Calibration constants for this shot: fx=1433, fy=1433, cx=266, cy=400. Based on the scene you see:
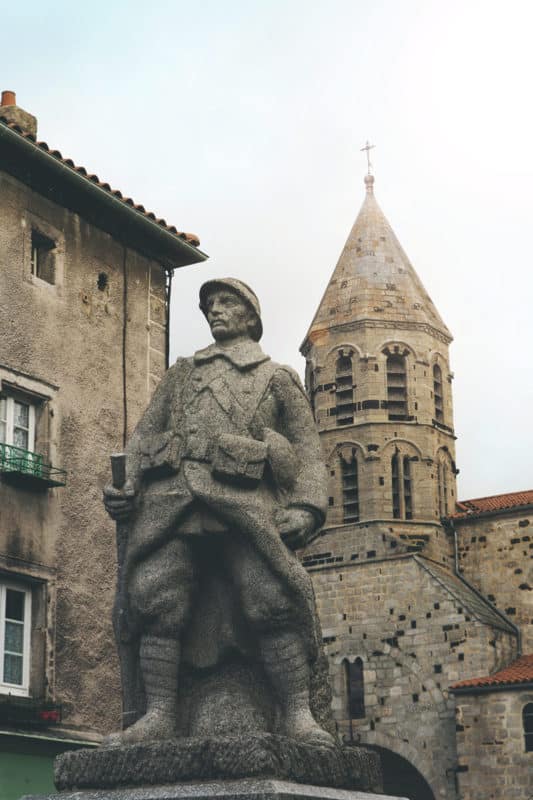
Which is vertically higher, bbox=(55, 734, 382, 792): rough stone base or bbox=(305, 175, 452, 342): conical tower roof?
bbox=(305, 175, 452, 342): conical tower roof

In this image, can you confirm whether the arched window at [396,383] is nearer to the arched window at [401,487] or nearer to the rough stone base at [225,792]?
the arched window at [401,487]

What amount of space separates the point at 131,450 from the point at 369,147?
46892 millimetres

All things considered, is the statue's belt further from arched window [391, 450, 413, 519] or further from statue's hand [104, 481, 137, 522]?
arched window [391, 450, 413, 519]

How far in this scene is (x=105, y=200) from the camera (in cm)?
2019

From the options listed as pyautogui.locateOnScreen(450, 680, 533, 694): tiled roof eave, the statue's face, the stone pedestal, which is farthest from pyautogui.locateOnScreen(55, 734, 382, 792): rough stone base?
pyautogui.locateOnScreen(450, 680, 533, 694): tiled roof eave

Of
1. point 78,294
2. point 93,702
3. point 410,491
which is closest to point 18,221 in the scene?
point 78,294

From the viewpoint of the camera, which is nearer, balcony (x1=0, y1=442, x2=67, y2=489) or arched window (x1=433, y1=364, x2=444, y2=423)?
balcony (x1=0, y1=442, x2=67, y2=489)

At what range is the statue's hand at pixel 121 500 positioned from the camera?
6891 mm

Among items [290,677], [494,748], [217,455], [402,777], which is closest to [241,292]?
[217,455]

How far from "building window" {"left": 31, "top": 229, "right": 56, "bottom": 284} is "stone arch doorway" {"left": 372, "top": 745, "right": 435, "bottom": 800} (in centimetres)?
2162

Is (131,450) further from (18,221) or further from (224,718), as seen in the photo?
(18,221)

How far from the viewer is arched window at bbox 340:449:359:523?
43500 millimetres

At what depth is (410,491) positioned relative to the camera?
Answer: 4394 centimetres

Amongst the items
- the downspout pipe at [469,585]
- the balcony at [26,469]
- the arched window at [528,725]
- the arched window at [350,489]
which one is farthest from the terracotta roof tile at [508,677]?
the balcony at [26,469]
